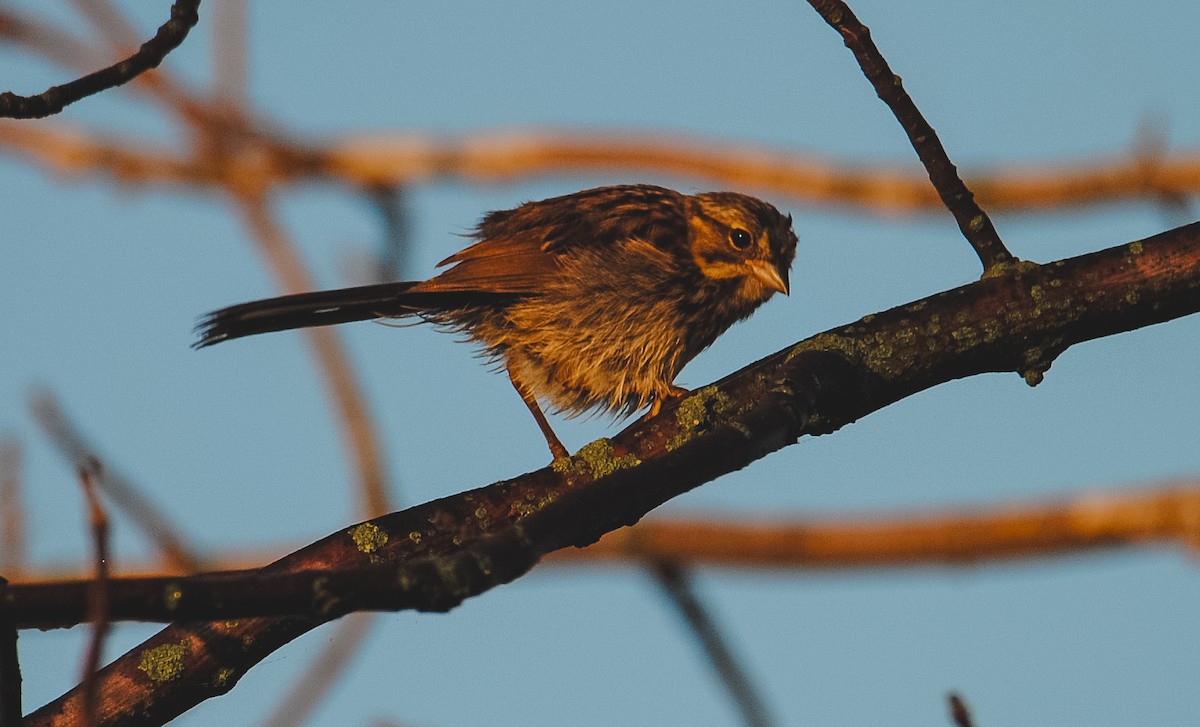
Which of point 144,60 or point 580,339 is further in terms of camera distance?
point 580,339

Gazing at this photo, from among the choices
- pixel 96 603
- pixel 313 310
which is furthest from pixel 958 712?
pixel 313 310

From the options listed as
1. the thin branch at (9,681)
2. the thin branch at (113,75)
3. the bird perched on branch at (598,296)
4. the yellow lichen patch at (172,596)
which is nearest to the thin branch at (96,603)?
the yellow lichen patch at (172,596)

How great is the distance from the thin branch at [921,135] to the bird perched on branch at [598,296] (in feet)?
4.84

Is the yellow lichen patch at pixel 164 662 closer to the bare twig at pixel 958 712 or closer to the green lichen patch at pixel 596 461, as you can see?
the green lichen patch at pixel 596 461

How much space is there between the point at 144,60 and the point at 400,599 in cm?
127

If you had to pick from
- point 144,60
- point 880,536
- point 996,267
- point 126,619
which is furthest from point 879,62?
point 880,536

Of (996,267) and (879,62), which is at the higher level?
(879,62)

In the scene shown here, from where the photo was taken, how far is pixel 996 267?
3170mm

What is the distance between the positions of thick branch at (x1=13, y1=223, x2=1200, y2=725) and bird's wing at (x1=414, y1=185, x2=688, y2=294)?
1.45 meters

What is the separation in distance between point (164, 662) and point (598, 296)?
2203mm

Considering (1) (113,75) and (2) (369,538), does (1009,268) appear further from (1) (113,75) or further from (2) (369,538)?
(1) (113,75)

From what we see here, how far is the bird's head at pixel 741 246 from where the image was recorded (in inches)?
190

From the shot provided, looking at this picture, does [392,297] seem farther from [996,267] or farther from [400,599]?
[400,599]

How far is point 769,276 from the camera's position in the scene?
4840 mm
